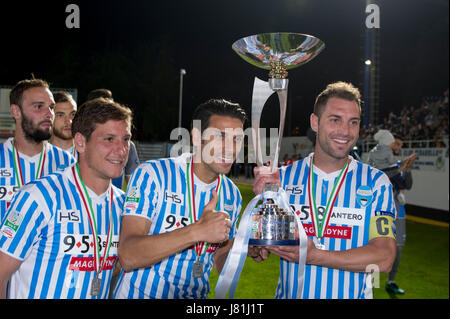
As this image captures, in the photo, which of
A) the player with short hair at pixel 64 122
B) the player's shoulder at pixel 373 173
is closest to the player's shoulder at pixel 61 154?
the player with short hair at pixel 64 122

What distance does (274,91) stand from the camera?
1.95m

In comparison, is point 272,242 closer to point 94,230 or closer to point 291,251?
point 291,251

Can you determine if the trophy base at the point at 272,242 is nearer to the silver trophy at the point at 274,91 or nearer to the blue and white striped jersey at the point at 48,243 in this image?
the silver trophy at the point at 274,91

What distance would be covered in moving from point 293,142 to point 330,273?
1839cm

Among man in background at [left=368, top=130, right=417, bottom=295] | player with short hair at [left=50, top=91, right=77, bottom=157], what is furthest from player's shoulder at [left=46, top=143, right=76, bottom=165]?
man in background at [left=368, top=130, right=417, bottom=295]

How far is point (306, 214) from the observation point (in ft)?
7.54

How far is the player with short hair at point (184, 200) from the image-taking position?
2.12 m

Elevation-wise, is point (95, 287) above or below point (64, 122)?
below

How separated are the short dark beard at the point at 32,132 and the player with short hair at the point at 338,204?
164 centimetres

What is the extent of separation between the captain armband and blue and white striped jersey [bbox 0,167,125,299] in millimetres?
1320

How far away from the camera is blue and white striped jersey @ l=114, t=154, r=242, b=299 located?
7.18 feet

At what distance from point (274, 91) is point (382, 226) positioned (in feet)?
2.85

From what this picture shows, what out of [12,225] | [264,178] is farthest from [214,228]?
[12,225]
